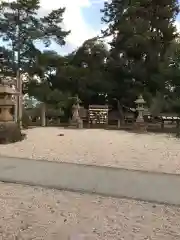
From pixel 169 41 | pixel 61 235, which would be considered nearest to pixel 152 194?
pixel 61 235

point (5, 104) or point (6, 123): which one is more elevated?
point (5, 104)

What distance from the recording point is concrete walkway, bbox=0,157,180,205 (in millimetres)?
5145

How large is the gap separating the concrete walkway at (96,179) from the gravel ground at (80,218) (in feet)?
1.04

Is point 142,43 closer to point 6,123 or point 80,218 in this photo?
point 6,123

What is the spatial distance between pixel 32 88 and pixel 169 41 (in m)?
9.51

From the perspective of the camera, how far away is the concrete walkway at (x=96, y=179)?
16.9ft

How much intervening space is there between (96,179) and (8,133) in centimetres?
596

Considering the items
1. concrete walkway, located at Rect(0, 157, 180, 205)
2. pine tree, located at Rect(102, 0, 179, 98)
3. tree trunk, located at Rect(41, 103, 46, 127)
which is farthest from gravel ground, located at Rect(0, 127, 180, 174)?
pine tree, located at Rect(102, 0, 179, 98)

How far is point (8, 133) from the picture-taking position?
1133 cm

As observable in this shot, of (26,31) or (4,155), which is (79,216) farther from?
(26,31)

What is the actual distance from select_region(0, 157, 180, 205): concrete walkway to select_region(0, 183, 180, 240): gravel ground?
1.04 feet

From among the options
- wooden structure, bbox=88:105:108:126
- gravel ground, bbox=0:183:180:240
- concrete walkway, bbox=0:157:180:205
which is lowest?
gravel ground, bbox=0:183:180:240

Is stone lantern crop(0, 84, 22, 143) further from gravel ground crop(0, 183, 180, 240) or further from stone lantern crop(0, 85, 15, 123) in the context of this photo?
gravel ground crop(0, 183, 180, 240)

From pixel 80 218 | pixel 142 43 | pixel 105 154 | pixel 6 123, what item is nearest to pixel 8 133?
pixel 6 123
